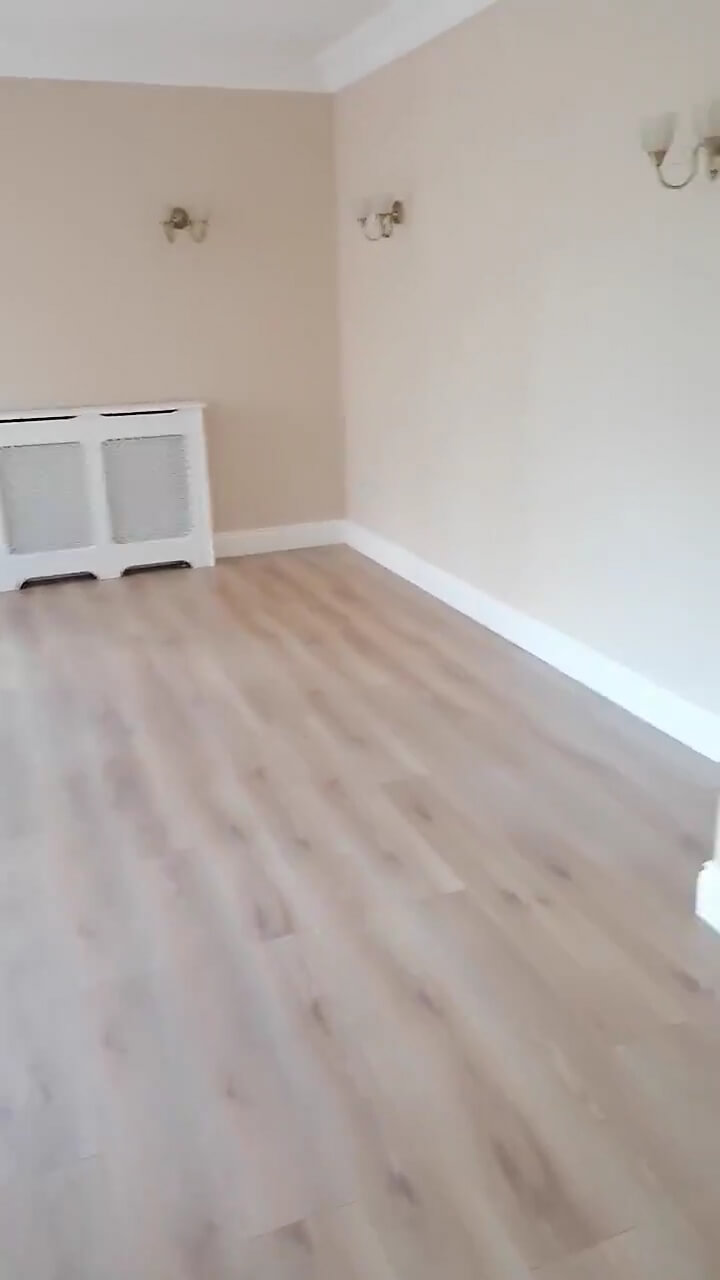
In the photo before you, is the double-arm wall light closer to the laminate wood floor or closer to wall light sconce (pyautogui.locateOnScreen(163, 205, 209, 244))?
the laminate wood floor

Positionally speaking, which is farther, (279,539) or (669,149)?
(279,539)

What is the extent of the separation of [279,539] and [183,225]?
159 cm

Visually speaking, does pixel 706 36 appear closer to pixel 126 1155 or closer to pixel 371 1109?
pixel 371 1109

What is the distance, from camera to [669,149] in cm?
277

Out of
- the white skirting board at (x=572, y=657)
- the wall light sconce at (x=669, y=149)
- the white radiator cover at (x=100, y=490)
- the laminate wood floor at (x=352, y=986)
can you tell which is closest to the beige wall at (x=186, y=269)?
the white radiator cover at (x=100, y=490)

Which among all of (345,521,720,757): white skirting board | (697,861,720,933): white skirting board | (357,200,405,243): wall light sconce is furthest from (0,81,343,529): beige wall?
(697,861,720,933): white skirting board

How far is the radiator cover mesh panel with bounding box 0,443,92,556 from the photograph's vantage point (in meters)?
4.73

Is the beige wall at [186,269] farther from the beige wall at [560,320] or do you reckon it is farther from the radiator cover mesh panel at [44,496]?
the beige wall at [560,320]

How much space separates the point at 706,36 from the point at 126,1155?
9.13 ft

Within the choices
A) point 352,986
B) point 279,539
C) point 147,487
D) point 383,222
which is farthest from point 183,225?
point 352,986

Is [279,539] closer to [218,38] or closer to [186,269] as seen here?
[186,269]

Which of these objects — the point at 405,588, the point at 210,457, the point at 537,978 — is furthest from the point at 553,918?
the point at 210,457

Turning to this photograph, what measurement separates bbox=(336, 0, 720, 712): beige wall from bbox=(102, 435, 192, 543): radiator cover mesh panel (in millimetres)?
1071

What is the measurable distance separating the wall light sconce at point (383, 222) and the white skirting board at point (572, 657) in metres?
1.40
